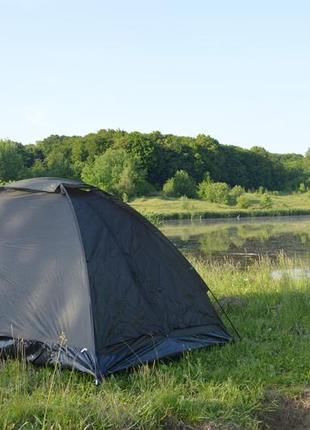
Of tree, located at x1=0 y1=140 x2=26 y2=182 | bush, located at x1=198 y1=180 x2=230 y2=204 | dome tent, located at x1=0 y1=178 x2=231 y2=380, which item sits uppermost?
tree, located at x1=0 y1=140 x2=26 y2=182

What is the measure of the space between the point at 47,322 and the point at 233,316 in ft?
8.66

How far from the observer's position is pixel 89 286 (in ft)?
16.5

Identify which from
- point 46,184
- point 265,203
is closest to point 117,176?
point 265,203

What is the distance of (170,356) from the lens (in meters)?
5.33

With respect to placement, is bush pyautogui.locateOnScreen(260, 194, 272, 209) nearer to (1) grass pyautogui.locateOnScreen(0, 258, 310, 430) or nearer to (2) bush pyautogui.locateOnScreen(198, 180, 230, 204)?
(2) bush pyautogui.locateOnScreen(198, 180, 230, 204)

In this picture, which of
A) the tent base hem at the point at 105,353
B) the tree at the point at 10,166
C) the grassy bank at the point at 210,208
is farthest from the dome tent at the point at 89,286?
the tree at the point at 10,166

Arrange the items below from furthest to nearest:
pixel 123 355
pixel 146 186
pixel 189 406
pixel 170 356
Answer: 1. pixel 146 186
2. pixel 170 356
3. pixel 123 355
4. pixel 189 406

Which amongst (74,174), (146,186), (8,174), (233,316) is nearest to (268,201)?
(146,186)

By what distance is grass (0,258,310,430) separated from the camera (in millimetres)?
3811

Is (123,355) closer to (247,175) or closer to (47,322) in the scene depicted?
(47,322)

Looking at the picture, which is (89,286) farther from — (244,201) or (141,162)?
(141,162)

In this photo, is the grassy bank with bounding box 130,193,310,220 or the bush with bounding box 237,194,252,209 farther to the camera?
the bush with bounding box 237,194,252,209

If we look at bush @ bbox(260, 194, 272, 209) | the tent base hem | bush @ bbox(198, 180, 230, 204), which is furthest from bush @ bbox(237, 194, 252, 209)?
the tent base hem

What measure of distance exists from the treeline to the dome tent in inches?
2317
